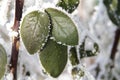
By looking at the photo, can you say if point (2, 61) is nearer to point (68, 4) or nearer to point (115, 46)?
point (68, 4)

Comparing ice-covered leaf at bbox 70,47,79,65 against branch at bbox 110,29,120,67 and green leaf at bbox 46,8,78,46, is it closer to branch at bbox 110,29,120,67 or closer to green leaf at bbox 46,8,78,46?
green leaf at bbox 46,8,78,46

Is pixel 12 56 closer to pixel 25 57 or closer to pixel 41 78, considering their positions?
pixel 25 57

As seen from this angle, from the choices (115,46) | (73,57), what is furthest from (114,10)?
(73,57)

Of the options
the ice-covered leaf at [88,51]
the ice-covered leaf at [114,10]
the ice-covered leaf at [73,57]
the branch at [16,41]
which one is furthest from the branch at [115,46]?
the branch at [16,41]

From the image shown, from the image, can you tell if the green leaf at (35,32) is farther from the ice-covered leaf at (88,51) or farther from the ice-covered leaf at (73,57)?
the ice-covered leaf at (88,51)

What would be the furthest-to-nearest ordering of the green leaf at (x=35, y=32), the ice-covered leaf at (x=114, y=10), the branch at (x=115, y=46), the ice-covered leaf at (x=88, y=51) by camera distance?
1. the branch at (x=115, y=46)
2. the ice-covered leaf at (x=114, y=10)
3. the ice-covered leaf at (x=88, y=51)
4. the green leaf at (x=35, y=32)

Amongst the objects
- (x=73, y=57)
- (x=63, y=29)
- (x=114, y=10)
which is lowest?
(x=114, y=10)

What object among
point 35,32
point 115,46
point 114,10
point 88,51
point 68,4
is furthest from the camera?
point 115,46
